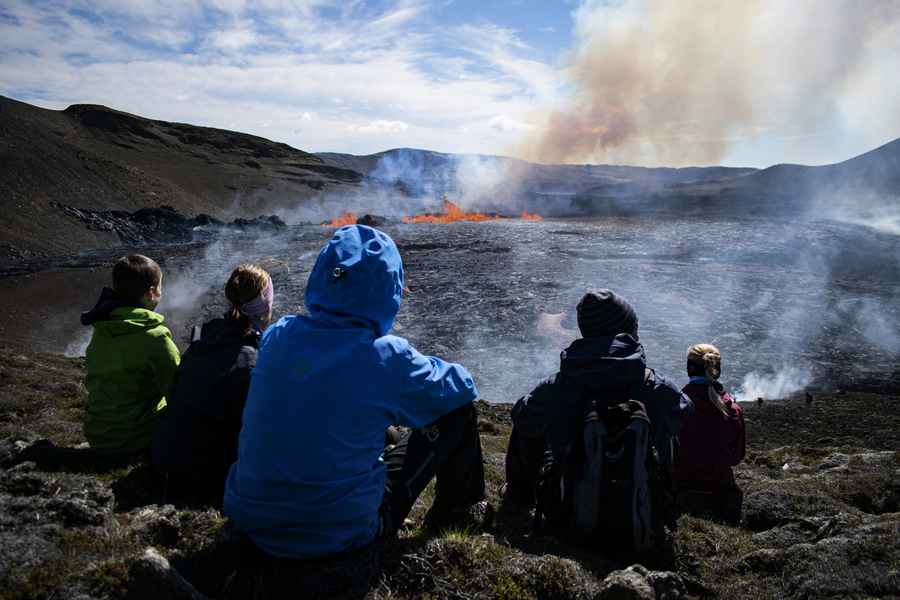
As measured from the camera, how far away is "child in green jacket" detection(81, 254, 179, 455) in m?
4.31

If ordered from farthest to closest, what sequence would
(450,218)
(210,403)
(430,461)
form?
(450,218) → (210,403) → (430,461)

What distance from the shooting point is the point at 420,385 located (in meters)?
3.00

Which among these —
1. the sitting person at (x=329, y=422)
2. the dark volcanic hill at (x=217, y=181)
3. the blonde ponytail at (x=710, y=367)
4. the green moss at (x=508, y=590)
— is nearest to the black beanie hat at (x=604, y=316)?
the sitting person at (x=329, y=422)

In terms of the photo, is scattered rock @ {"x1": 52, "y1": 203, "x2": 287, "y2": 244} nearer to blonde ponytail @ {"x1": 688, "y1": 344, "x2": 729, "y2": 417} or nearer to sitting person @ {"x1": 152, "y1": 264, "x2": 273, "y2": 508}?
sitting person @ {"x1": 152, "y1": 264, "x2": 273, "y2": 508}

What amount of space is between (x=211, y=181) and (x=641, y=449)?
62.8 metres

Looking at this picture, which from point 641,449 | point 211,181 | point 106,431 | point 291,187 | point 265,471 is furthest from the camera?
point 291,187

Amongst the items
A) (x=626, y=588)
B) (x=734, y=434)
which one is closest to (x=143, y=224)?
(x=734, y=434)

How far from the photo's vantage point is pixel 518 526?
164 inches

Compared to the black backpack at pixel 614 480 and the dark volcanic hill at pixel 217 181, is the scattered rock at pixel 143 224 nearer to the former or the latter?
the dark volcanic hill at pixel 217 181

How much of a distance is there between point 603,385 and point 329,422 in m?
1.69

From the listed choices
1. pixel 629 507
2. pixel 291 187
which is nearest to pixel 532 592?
pixel 629 507

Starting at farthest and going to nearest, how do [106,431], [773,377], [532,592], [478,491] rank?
[773,377] < [106,431] < [478,491] < [532,592]

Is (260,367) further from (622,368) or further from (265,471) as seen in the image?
(622,368)

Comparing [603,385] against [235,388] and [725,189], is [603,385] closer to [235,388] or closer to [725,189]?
[235,388]
